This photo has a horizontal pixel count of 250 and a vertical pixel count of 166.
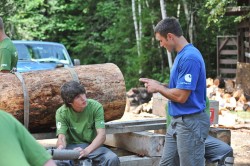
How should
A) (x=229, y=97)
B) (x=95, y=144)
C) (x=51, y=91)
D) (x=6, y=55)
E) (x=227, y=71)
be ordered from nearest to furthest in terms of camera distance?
(x=95, y=144) < (x=51, y=91) < (x=6, y=55) < (x=229, y=97) < (x=227, y=71)

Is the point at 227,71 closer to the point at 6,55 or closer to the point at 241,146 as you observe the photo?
the point at 241,146

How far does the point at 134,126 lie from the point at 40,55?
5930 mm

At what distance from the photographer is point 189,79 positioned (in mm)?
4508

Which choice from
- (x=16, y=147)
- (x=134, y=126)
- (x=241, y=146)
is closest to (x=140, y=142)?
(x=134, y=126)

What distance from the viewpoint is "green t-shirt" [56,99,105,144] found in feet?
18.6

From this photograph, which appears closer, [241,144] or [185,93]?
[185,93]

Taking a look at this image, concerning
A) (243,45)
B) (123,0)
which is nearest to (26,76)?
(243,45)

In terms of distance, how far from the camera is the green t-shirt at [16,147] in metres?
1.86

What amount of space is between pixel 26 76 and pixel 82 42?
22.3 meters

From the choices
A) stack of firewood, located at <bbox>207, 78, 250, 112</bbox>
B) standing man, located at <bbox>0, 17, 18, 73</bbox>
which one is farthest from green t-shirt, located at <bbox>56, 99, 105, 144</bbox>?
stack of firewood, located at <bbox>207, 78, 250, 112</bbox>

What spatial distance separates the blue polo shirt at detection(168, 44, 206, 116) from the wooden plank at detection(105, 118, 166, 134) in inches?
65.6

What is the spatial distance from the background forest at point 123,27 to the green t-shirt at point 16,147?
13.5 meters

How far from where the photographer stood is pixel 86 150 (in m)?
5.41

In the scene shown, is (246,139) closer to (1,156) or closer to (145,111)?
(145,111)
